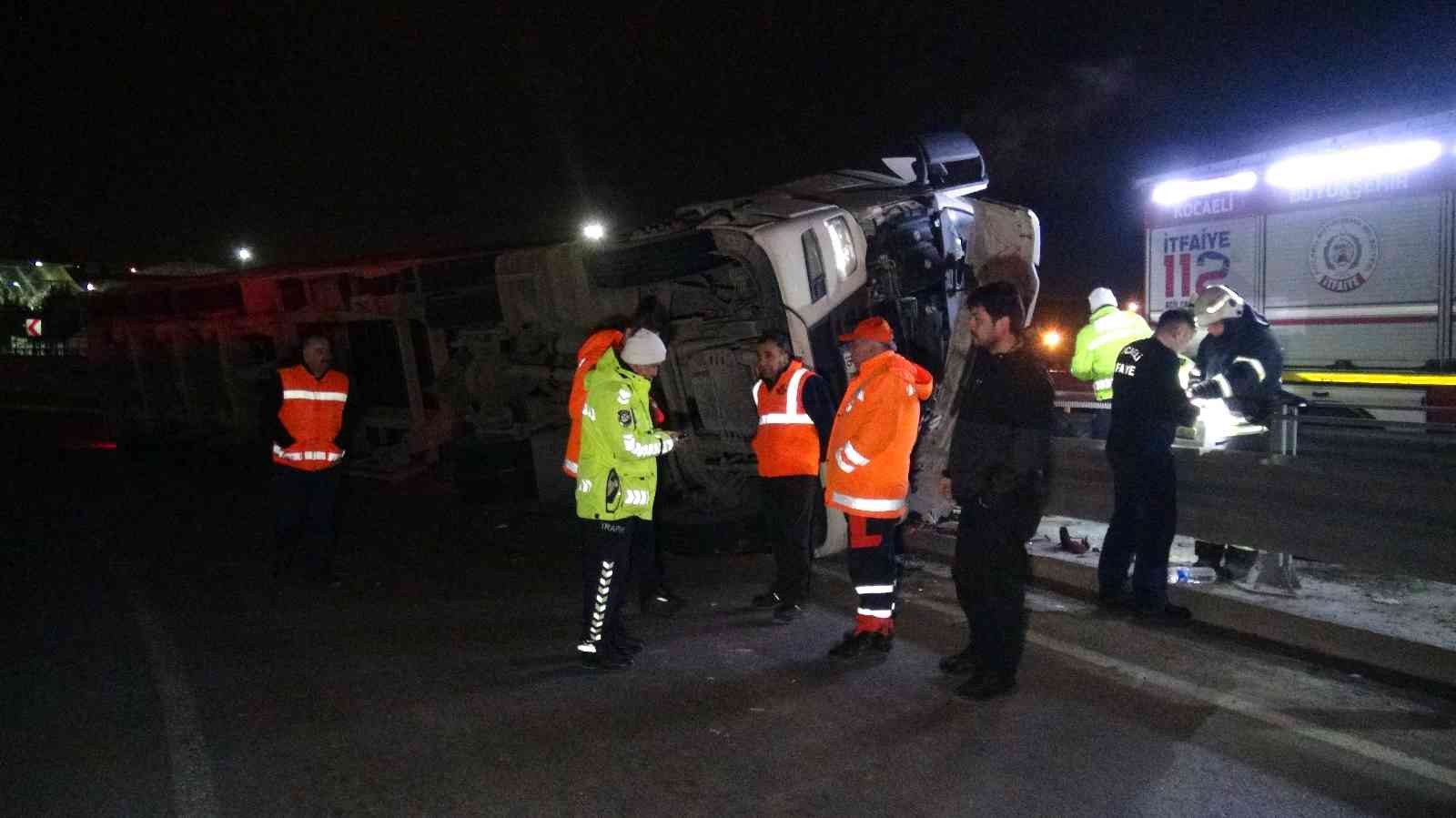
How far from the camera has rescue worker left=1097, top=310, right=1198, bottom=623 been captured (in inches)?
215

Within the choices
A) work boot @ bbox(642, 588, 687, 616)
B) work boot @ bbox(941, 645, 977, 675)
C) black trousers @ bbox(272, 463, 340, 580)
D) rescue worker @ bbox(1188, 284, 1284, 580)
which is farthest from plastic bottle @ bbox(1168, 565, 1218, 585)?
black trousers @ bbox(272, 463, 340, 580)

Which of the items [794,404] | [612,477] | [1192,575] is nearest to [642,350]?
[612,477]

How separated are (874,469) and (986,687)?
44.0 inches

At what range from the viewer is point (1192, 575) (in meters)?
6.19

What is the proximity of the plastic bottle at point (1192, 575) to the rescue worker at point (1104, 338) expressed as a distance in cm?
116

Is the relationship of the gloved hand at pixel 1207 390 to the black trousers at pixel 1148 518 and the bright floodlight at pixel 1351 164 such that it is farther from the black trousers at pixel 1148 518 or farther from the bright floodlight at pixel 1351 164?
the bright floodlight at pixel 1351 164

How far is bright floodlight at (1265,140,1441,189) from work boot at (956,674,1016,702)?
25.5ft

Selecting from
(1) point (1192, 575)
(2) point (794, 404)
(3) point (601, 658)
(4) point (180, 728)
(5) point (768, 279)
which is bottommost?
(1) point (1192, 575)

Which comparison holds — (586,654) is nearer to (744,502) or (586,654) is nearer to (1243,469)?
(744,502)

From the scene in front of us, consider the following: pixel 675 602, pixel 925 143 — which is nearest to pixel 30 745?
pixel 675 602

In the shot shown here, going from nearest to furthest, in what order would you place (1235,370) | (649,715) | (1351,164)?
(649,715)
(1235,370)
(1351,164)

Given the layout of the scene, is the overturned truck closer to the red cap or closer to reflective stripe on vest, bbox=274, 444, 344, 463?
the red cap

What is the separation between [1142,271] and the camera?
1215cm

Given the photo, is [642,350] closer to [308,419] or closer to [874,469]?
[874,469]
